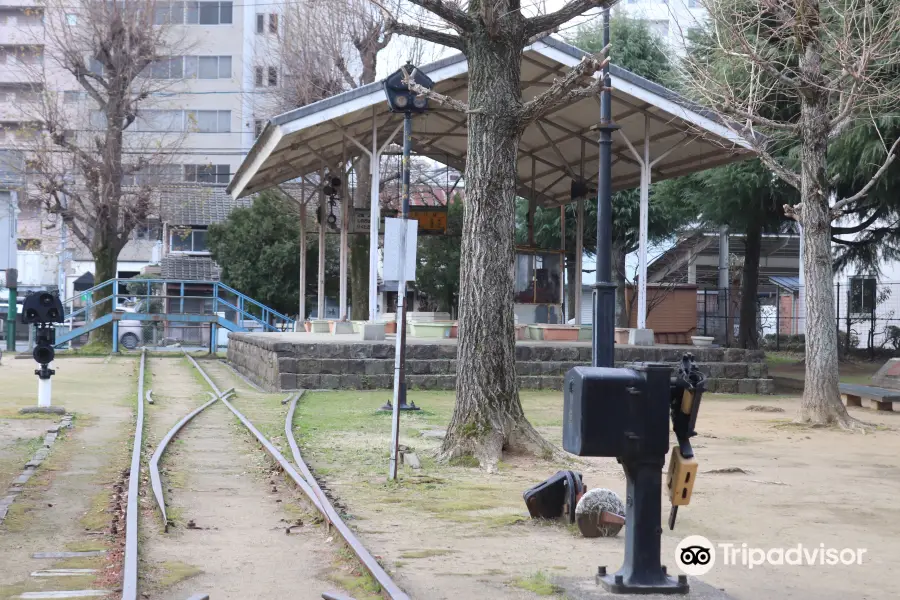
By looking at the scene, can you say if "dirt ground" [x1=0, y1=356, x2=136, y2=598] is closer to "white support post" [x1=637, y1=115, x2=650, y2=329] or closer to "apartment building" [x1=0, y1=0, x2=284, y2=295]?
"white support post" [x1=637, y1=115, x2=650, y2=329]

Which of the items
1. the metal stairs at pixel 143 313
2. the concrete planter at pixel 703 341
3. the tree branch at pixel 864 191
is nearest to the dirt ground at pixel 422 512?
the tree branch at pixel 864 191

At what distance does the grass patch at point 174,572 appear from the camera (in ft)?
19.3

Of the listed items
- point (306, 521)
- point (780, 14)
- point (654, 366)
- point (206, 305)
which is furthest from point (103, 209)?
point (654, 366)

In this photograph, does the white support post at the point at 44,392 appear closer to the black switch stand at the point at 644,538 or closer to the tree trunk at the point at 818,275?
the tree trunk at the point at 818,275

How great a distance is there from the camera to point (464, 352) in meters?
10.4

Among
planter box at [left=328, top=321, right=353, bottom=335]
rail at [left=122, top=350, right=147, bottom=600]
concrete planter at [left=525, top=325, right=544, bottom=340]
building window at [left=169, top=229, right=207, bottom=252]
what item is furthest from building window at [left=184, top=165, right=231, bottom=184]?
rail at [left=122, top=350, right=147, bottom=600]

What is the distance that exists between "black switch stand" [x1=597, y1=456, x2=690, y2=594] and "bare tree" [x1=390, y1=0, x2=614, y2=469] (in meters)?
4.90

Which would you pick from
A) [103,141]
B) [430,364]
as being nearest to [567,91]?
[430,364]

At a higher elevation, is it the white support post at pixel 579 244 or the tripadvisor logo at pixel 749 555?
the white support post at pixel 579 244

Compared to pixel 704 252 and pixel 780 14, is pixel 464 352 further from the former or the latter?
pixel 704 252

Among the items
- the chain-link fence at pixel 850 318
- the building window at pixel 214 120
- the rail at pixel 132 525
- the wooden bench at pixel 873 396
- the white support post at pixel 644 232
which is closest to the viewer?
the rail at pixel 132 525

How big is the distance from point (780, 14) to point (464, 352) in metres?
6.06

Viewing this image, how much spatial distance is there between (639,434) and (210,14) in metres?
54.0

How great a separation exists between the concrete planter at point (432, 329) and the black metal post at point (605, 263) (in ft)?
24.9
